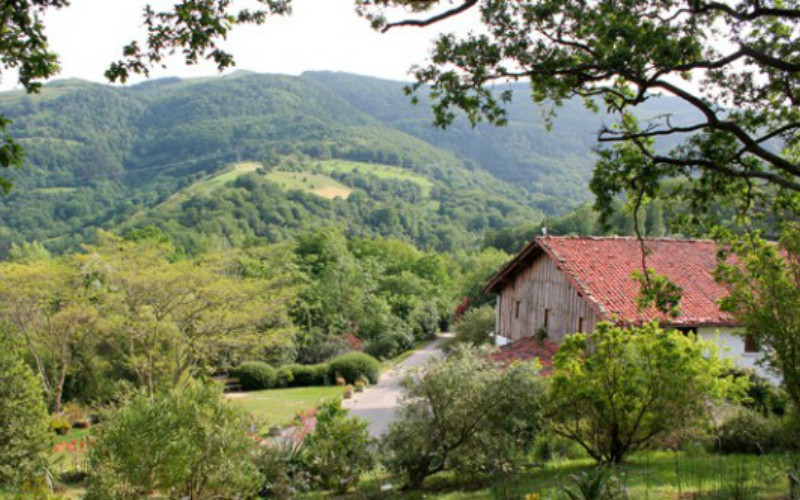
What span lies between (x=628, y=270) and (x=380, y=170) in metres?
119

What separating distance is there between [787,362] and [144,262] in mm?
20456

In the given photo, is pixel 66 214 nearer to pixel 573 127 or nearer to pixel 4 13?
pixel 4 13

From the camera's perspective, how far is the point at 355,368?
30641 millimetres

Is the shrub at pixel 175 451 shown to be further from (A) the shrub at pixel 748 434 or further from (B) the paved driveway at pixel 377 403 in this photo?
(B) the paved driveway at pixel 377 403

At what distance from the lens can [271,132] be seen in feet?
506

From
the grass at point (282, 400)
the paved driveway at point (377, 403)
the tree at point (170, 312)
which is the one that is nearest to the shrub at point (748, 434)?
the paved driveway at point (377, 403)

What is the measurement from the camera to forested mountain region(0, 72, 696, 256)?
90688mm

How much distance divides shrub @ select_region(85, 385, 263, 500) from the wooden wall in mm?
11352

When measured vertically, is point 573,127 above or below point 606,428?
above

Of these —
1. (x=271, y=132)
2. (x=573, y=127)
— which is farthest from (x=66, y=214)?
(x=573, y=127)

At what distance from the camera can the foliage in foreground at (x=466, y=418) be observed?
32.8 ft

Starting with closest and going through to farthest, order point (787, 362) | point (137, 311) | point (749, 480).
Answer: point (787, 362), point (749, 480), point (137, 311)

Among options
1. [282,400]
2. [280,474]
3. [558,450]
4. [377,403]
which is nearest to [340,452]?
[280,474]

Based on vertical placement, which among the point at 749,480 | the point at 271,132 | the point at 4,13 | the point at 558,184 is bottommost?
the point at 749,480
